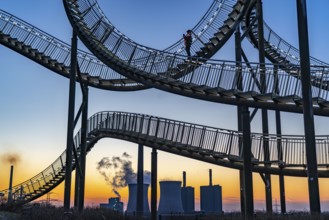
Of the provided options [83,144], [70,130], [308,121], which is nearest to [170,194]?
[83,144]

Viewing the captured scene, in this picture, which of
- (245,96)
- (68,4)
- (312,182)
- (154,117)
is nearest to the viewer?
(312,182)

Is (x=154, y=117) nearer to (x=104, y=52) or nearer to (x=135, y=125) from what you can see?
(x=135, y=125)

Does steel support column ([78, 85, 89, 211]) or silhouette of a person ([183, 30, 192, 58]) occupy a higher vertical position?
silhouette of a person ([183, 30, 192, 58])

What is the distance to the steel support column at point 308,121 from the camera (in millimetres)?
12883

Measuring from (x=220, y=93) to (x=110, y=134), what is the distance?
32.9 ft

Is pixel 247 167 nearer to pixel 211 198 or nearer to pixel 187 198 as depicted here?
pixel 211 198

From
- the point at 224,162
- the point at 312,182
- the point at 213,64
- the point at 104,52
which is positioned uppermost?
the point at 104,52

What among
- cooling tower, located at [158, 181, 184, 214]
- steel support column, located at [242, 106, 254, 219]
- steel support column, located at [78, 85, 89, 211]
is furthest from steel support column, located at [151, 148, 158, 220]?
cooling tower, located at [158, 181, 184, 214]

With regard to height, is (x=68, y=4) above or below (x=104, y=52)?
above

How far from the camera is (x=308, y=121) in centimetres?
1318

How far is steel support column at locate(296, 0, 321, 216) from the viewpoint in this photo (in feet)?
42.3

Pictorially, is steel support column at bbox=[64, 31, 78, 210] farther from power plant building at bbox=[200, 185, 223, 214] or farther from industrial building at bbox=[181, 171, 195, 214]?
power plant building at bbox=[200, 185, 223, 214]

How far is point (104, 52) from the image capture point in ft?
71.6

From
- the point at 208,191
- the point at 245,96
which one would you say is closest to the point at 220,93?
the point at 245,96
